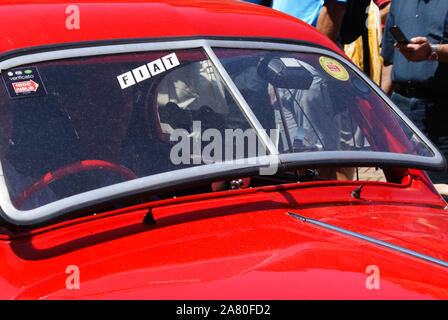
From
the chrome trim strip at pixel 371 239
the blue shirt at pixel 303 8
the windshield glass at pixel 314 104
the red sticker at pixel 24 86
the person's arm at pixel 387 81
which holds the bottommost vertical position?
the chrome trim strip at pixel 371 239

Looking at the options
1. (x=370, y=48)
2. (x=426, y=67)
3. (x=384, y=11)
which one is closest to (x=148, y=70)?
(x=426, y=67)

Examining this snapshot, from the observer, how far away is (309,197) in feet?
7.11

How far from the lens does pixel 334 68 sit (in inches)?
102

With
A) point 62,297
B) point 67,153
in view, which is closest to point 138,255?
point 62,297

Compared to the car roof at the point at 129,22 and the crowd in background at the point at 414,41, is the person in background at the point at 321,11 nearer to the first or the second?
the crowd in background at the point at 414,41

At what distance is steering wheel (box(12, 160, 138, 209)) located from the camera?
1784 mm

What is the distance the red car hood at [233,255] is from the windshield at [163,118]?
13 centimetres

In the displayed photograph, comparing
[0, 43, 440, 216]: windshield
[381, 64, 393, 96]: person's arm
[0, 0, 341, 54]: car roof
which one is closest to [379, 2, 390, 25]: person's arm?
[381, 64, 393, 96]: person's arm

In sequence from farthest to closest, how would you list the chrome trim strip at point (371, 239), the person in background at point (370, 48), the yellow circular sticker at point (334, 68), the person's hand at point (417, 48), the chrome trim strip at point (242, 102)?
the person in background at point (370, 48)
the person's hand at point (417, 48)
the yellow circular sticker at point (334, 68)
the chrome trim strip at point (242, 102)
the chrome trim strip at point (371, 239)

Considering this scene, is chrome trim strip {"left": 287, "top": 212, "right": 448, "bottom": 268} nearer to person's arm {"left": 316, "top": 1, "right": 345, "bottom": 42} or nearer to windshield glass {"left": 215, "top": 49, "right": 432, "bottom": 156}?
windshield glass {"left": 215, "top": 49, "right": 432, "bottom": 156}

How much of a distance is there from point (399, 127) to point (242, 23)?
69cm

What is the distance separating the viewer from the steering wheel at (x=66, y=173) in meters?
1.78

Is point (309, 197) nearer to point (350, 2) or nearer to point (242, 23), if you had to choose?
point (242, 23)

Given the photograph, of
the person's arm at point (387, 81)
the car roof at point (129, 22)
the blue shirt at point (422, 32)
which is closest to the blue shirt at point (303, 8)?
the blue shirt at point (422, 32)
